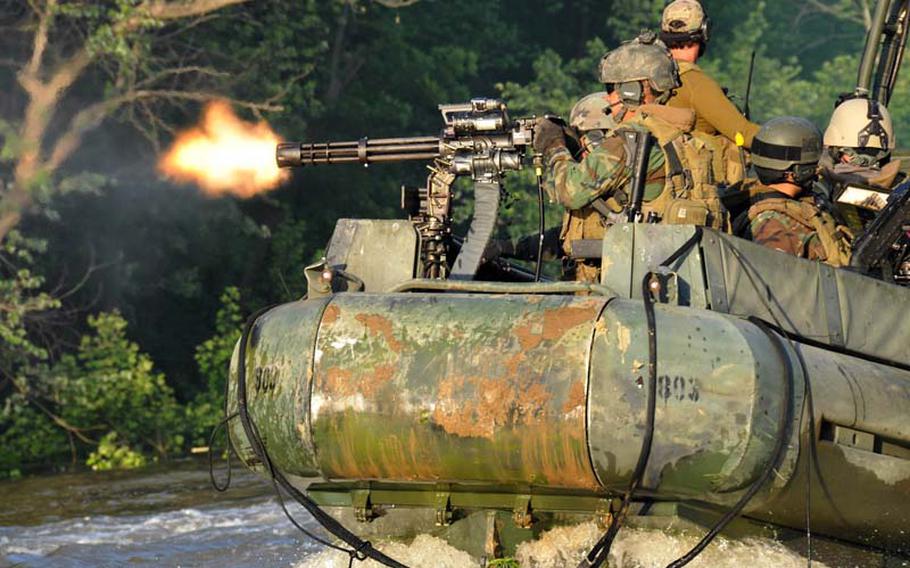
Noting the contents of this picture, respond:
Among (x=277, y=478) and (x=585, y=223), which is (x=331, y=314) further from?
(x=585, y=223)

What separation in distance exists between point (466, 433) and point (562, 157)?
1.74 meters

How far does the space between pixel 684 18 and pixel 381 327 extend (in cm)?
358

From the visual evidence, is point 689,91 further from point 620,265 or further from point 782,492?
point 782,492

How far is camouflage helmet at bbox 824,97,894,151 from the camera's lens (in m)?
10.2

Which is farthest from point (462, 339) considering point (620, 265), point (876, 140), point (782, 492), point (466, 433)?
point (876, 140)

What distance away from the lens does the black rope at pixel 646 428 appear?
7.17m

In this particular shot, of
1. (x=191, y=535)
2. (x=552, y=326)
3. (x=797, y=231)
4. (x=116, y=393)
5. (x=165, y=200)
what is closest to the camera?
(x=552, y=326)

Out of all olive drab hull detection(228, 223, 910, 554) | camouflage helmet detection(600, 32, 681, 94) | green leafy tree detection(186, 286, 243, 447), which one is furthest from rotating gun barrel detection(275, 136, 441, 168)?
green leafy tree detection(186, 286, 243, 447)

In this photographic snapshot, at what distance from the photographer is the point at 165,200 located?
63.5 feet

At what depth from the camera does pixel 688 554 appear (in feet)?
24.7

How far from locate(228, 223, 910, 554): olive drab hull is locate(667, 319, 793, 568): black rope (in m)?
0.01

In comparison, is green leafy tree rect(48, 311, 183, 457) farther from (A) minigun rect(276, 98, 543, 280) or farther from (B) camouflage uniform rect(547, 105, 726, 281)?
(B) camouflage uniform rect(547, 105, 726, 281)

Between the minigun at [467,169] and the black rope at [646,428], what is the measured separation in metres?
0.99

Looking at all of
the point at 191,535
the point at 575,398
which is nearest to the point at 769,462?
the point at 575,398
